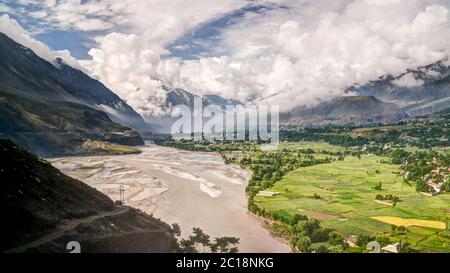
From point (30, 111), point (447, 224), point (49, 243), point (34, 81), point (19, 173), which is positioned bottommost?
point (447, 224)

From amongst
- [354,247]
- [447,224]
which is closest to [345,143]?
[447,224]

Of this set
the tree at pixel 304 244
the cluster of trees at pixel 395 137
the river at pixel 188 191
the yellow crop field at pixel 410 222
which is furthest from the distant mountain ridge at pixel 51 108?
the tree at pixel 304 244

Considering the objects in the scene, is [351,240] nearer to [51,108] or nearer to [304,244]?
[304,244]

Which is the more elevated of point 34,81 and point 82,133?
point 34,81

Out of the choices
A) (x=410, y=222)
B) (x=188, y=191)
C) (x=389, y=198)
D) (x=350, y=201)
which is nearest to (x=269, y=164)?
(x=188, y=191)

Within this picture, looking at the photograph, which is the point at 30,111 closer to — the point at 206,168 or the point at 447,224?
the point at 206,168

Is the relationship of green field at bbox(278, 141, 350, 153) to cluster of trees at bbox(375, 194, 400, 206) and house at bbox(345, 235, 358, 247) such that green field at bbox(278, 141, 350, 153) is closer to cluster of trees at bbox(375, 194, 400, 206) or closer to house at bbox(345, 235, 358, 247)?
cluster of trees at bbox(375, 194, 400, 206)
